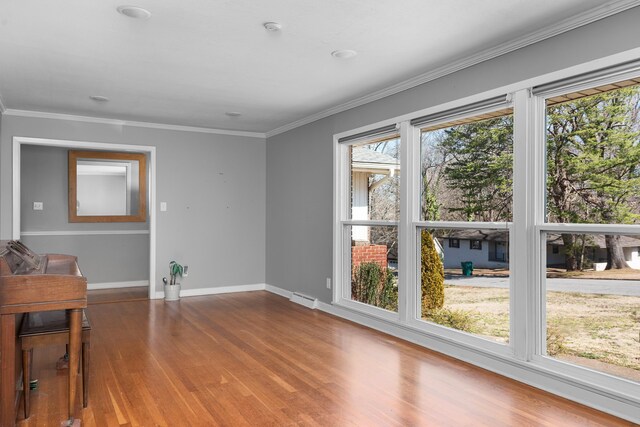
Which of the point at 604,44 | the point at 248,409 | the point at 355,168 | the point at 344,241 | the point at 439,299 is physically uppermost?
the point at 604,44

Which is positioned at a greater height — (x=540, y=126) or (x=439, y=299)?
(x=540, y=126)

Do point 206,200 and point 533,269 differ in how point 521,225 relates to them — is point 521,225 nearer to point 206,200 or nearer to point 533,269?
point 533,269

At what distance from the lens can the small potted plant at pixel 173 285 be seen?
5.99 meters

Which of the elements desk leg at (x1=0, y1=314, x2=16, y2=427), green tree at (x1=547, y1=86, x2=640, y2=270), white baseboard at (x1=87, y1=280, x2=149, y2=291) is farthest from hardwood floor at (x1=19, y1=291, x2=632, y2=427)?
white baseboard at (x1=87, y1=280, x2=149, y2=291)

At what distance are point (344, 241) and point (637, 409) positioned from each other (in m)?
3.11

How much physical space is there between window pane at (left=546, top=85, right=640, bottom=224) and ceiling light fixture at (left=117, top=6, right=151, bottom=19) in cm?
259

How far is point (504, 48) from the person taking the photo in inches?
127

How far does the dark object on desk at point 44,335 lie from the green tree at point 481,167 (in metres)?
2.80

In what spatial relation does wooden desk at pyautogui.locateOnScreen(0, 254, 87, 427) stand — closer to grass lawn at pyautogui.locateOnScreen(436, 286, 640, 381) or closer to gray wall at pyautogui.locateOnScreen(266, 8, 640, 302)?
grass lawn at pyautogui.locateOnScreen(436, 286, 640, 381)

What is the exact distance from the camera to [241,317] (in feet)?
16.6

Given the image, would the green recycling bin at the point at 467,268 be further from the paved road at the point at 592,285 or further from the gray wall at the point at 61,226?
the gray wall at the point at 61,226

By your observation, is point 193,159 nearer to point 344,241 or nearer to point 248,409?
point 344,241

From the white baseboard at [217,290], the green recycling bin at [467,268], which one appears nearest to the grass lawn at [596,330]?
the green recycling bin at [467,268]

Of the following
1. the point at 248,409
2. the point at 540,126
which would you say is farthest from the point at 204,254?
the point at 540,126
